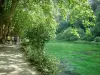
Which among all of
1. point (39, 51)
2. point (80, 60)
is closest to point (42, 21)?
point (80, 60)

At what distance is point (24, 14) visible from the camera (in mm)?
27859

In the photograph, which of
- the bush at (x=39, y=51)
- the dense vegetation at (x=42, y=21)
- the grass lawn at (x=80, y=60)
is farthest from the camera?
the grass lawn at (x=80, y=60)

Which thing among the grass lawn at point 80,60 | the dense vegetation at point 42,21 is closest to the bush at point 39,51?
the dense vegetation at point 42,21

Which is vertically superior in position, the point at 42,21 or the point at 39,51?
the point at 42,21

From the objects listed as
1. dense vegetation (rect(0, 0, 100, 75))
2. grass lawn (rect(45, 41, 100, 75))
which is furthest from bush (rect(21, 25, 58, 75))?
grass lawn (rect(45, 41, 100, 75))

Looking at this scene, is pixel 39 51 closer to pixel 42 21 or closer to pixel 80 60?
pixel 42 21

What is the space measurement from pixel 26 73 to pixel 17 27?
2058 centimetres

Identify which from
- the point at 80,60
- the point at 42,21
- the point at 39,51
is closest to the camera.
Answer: the point at 39,51

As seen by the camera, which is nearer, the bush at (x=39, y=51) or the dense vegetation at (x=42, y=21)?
the dense vegetation at (x=42, y=21)

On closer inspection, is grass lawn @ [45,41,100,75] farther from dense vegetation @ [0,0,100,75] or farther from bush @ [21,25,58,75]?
dense vegetation @ [0,0,100,75]

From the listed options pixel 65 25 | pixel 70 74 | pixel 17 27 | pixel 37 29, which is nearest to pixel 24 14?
pixel 17 27

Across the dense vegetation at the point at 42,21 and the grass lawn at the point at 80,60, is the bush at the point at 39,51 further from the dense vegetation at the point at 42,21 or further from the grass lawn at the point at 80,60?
the grass lawn at the point at 80,60

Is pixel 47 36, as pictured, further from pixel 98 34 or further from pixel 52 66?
pixel 98 34

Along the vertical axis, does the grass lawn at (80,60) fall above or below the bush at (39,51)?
below
